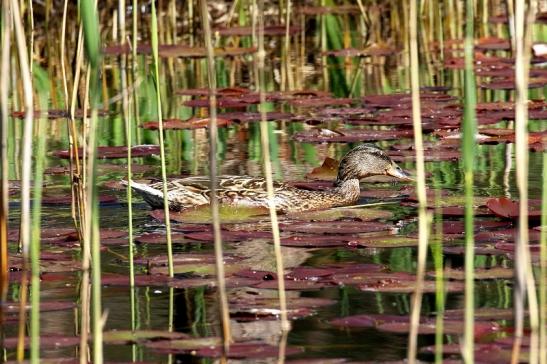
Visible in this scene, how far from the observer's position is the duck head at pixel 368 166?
7348 mm

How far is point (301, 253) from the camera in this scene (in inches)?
220

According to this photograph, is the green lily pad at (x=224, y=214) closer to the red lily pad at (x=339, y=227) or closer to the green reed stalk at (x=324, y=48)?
the red lily pad at (x=339, y=227)

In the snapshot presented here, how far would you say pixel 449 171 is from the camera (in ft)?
24.3

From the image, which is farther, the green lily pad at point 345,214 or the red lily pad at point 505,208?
the green lily pad at point 345,214

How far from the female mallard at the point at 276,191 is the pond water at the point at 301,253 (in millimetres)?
128

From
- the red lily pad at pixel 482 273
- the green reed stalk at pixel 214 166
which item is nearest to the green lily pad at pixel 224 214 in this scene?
the red lily pad at pixel 482 273

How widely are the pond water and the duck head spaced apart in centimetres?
12

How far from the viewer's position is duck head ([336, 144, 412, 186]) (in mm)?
7348

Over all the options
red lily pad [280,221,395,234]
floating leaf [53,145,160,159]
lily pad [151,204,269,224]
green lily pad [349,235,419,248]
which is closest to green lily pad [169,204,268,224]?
lily pad [151,204,269,224]

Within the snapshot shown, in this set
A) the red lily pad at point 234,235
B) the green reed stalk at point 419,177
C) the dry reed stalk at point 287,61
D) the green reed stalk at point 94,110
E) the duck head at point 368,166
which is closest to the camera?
the green reed stalk at point 94,110

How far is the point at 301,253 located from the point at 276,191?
1.37 m

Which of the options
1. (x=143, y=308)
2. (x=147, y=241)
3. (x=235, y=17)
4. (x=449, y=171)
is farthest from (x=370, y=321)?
(x=235, y=17)

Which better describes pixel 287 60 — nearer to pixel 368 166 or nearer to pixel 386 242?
pixel 368 166

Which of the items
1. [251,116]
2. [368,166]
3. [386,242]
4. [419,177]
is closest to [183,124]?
[251,116]
